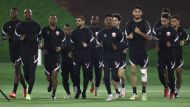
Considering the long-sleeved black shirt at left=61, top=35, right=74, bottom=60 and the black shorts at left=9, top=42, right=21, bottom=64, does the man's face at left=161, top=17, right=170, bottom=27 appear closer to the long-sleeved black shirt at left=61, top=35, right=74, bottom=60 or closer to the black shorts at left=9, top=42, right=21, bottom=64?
the long-sleeved black shirt at left=61, top=35, right=74, bottom=60

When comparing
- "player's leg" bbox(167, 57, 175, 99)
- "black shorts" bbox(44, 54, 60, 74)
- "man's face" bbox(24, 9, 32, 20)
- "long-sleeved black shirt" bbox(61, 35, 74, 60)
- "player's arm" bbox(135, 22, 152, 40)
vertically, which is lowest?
"player's leg" bbox(167, 57, 175, 99)

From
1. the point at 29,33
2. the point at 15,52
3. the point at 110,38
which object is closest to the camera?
the point at 110,38

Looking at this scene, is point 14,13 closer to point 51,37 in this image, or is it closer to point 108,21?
point 51,37

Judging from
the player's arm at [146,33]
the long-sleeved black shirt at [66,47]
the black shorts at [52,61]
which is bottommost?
the black shorts at [52,61]

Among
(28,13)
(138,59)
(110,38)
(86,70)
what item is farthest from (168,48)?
(28,13)

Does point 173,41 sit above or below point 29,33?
below

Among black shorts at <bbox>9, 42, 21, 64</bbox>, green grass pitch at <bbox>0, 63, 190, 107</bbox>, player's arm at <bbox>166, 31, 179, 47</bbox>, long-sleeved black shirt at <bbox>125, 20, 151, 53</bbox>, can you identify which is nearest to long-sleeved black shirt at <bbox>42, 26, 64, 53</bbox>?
black shorts at <bbox>9, 42, 21, 64</bbox>

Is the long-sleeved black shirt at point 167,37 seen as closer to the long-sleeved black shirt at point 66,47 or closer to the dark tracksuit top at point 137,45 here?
the dark tracksuit top at point 137,45

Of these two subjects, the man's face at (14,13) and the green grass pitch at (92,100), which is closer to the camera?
the green grass pitch at (92,100)
